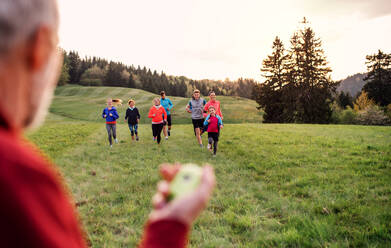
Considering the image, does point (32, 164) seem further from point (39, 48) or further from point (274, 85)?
point (274, 85)

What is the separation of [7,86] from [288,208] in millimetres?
5281

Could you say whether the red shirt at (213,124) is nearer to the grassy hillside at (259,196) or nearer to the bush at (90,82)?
the grassy hillside at (259,196)

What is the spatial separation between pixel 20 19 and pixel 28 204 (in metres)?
0.56

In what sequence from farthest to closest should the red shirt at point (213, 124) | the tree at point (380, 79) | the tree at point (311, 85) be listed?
1. the tree at point (380, 79)
2. the tree at point (311, 85)
3. the red shirt at point (213, 124)

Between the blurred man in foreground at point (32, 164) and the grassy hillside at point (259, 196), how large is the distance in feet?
10.5

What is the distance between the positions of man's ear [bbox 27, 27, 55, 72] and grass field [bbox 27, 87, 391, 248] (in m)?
3.65

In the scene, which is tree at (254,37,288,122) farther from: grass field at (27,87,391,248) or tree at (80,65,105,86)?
tree at (80,65,105,86)

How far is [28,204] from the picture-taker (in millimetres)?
694

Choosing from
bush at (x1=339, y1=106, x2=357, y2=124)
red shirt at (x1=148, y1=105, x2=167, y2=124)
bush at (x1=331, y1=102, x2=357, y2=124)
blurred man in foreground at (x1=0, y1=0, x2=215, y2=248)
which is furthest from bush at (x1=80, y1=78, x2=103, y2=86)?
blurred man in foreground at (x1=0, y1=0, x2=215, y2=248)

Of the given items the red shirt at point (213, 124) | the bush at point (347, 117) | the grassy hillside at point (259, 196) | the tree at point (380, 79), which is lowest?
the grassy hillside at point (259, 196)

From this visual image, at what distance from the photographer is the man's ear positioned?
2.76ft

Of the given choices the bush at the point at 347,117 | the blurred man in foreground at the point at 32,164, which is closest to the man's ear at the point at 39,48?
the blurred man in foreground at the point at 32,164

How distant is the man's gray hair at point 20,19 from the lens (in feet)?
2.51

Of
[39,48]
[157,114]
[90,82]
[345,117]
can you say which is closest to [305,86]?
[345,117]
